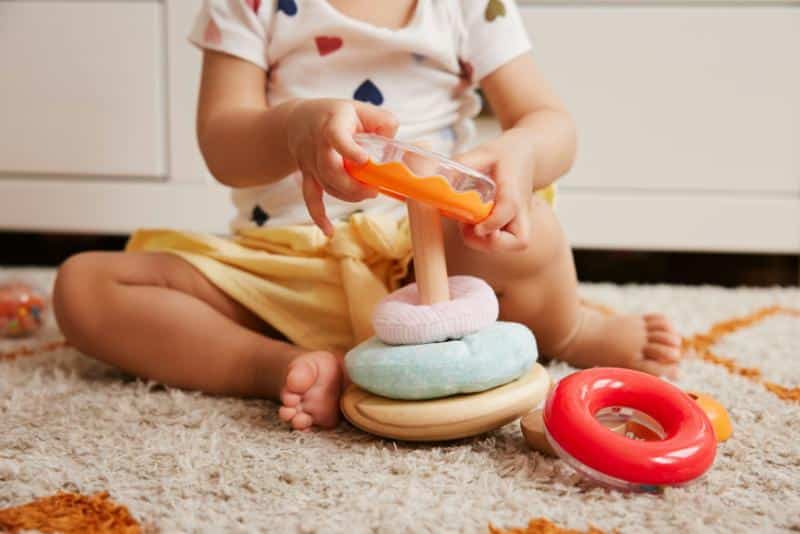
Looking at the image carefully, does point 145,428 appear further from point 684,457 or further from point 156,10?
point 156,10

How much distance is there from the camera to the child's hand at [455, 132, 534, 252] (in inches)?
21.2

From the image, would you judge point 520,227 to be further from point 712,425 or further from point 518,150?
point 712,425

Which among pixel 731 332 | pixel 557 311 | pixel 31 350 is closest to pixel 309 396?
pixel 557 311

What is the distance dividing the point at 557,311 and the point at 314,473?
12.0 inches

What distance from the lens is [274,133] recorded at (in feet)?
2.05

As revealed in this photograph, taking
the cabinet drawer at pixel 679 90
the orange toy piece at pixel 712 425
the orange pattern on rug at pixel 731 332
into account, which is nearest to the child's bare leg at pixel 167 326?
the orange toy piece at pixel 712 425

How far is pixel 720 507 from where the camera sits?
1.49 ft

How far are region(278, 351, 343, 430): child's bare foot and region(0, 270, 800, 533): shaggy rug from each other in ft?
0.04

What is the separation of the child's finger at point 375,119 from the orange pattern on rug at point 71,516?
0.88 ft

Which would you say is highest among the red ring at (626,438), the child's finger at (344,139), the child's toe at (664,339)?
the child's finger at (344,139)

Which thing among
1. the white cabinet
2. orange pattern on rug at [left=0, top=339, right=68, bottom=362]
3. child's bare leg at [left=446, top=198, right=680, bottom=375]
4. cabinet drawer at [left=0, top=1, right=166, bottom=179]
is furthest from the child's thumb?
cabinet drawer at [left=0, top=1, right=166, bottom=179]

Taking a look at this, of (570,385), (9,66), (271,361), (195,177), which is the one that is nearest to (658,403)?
(570,385)

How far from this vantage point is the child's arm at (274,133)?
1.68 ft

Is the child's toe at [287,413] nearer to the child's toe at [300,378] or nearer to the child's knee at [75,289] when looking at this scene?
the child's toe at [300,378]
